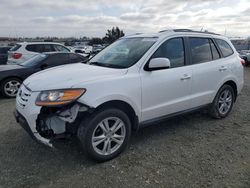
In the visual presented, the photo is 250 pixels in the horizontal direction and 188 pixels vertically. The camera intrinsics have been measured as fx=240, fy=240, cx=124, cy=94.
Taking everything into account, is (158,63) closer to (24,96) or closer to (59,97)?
(59,97)

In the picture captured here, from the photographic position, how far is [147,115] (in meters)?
3.63

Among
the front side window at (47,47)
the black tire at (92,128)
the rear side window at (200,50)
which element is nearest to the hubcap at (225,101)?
the rear side window at (200,50)

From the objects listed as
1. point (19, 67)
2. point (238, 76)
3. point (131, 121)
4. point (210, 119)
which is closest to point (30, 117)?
point (131, 121)

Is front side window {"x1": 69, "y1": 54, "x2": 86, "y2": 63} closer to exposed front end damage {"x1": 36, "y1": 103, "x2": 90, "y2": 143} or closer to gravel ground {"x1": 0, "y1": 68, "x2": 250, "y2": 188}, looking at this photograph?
gravel ground {"x1": 0, "y1": 68, "x2": 250, "y2": 188}

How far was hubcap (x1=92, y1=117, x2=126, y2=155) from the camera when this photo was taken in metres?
3.18

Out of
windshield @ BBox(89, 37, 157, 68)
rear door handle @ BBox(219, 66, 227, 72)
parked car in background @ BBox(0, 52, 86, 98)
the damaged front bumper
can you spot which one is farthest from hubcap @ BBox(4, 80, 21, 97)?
rear door handle @ BBox(219, 66, 227, 72)

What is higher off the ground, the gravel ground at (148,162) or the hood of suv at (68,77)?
the hood of suv at (68,77)

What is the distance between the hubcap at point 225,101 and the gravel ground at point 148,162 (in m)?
0.55

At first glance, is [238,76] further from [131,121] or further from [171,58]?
[131,121]

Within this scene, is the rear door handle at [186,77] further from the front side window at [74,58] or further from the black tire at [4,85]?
the front side window at [74,58]

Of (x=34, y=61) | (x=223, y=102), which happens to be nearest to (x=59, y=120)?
(x=223, y=102)

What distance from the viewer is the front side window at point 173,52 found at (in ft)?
12.5

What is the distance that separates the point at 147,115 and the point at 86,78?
1.11 meters

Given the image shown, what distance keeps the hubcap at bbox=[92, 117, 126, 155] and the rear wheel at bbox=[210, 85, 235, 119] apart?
2301 millimetres
